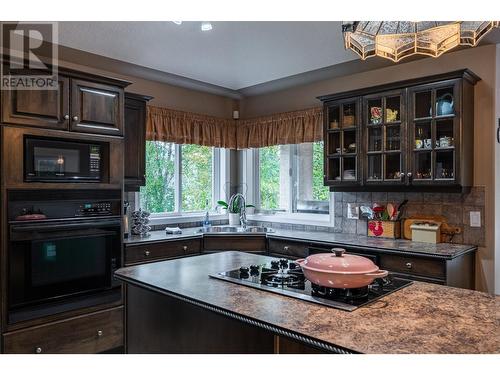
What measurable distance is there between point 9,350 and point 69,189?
45.9 inches

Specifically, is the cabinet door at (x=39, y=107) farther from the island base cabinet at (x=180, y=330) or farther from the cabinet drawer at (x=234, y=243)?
the cabinet drawer at (x=234, y=243)

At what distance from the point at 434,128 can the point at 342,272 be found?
2.07m

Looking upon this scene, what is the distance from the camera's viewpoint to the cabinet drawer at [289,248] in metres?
3.52

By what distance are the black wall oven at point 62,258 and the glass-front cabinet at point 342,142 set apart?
79.9 inches

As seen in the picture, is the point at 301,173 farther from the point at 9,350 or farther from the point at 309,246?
the point at 9,350

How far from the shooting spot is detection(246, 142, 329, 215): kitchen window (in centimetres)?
431

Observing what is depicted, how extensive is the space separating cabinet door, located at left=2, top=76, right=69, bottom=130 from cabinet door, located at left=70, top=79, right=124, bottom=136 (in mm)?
67

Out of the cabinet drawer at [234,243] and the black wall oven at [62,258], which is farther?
the cabinet drawer at [234,243]

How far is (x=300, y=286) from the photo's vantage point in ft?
5.67

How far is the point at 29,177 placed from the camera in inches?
106

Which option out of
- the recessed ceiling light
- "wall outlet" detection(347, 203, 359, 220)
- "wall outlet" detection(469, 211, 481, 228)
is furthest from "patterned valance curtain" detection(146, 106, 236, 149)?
"wall outlet" detection(469, 211, 481, 228)

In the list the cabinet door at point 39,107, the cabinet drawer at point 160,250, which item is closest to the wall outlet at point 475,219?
the cabinet drawer at point 160,250

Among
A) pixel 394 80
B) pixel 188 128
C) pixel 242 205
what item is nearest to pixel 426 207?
pixel 394 80

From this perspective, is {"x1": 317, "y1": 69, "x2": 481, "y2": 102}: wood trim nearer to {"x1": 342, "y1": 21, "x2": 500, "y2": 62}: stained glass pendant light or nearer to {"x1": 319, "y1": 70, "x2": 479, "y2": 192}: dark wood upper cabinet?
{"x1": 319, "y1": 70, "x2": 479, "y2": 192}: dark wood upper cabinet
